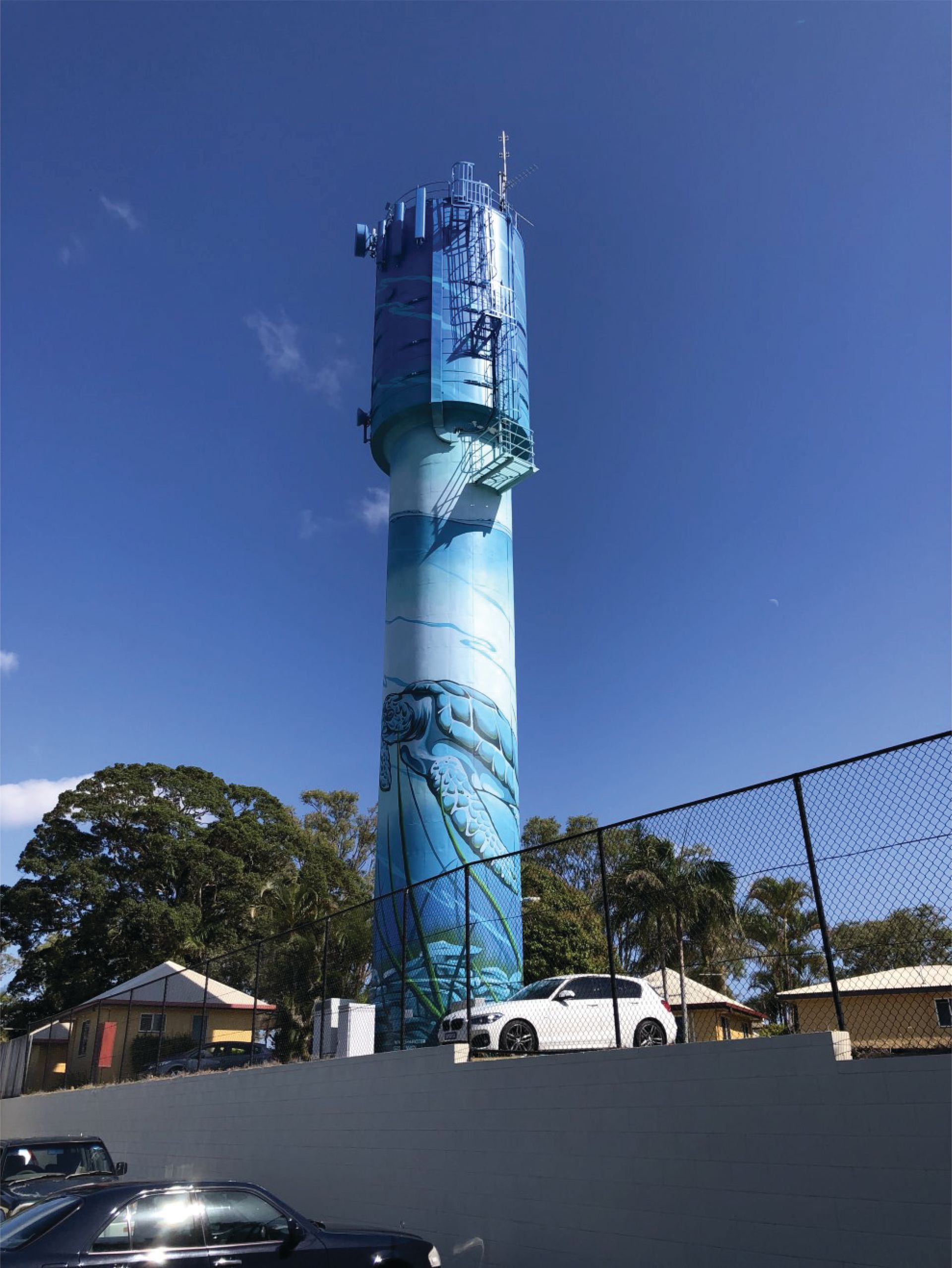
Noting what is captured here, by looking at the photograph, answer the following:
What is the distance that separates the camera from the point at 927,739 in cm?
891

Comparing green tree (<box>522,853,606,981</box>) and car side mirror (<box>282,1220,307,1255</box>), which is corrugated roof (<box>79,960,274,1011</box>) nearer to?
green tree (<box>522,853,606,981</box>)

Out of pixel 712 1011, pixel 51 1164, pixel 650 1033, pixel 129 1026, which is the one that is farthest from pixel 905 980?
pixel 712 1011

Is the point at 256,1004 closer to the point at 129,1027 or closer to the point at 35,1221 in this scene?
the point at 129,1027

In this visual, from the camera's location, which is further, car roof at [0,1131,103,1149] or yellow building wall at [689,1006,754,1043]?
yellow building wall at [689,1006,754,1043]

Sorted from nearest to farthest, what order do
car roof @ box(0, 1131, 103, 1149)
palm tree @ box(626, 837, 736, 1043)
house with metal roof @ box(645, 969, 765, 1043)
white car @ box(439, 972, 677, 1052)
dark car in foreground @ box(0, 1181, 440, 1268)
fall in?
1. dark car in foreground @ box(0, 1181, 440, 1268)
2. palm tree @ box(626, 837, 736, 1043)
3. white car @ box(439, 972, 677, 1052)
4. car roof @ box(0, 1131, 103, 1149)
5. house with metal roof @ box(645, 969, 765, 1043)

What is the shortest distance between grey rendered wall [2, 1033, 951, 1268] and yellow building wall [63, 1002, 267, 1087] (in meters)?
12.5

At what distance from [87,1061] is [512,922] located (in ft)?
43.4

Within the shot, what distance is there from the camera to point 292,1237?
827cm

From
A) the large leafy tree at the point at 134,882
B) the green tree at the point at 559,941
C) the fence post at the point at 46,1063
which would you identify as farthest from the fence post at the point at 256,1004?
the large leafy tree at the point at 134,882

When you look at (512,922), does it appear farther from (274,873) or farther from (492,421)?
(274,873)

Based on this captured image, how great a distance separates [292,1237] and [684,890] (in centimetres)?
631

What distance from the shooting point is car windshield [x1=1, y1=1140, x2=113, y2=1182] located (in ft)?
43.3

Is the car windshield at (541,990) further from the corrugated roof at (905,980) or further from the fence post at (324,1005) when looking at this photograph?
the corrugated roof at (905,980)

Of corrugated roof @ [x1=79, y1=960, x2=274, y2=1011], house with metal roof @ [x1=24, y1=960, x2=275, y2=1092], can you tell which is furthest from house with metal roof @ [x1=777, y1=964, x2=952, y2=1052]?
corrugated roof @ [x1=79, y1=960, x2=274, y2=1011]
